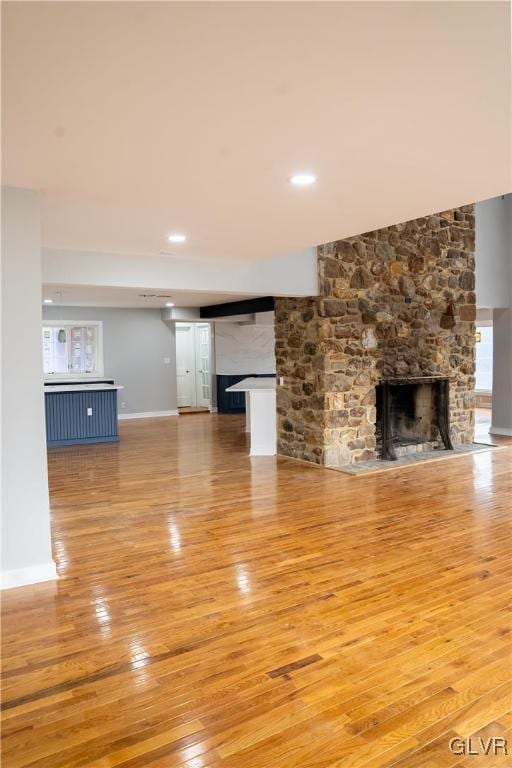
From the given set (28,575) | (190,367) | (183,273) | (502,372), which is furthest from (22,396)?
(190,367)

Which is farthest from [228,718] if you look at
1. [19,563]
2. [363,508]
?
[363,508]

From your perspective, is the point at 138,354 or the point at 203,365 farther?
the point at 203,365

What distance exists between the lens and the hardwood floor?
6.51 feet

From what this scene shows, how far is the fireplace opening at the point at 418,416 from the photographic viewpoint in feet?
23.3

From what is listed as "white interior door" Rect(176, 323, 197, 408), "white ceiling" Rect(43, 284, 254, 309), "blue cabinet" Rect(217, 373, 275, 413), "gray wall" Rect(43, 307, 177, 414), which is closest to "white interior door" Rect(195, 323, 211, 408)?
"white interior door" Rect(176, 323, 197, 408)

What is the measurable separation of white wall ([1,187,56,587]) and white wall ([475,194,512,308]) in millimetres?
6586

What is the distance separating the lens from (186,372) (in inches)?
525

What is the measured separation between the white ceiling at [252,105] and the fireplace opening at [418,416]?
374cm

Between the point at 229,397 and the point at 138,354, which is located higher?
the point at 138,354

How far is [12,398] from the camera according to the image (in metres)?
3.24

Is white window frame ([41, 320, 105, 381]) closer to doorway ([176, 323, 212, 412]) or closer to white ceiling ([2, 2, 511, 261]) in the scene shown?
doorway ([176, 323, 212, 412])

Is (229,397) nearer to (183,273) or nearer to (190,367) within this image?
(190,367)

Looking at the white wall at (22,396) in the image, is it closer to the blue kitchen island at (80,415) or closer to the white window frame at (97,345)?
the blue kitchen island at (80,415)

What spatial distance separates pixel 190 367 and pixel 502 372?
7.19 m
